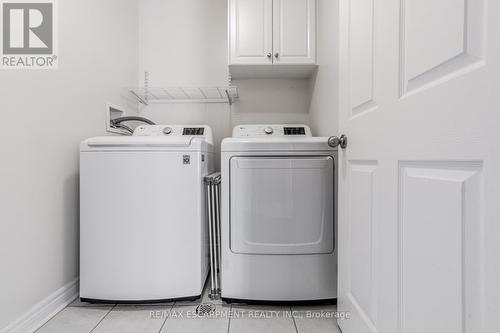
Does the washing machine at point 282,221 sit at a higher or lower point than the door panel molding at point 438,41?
lower

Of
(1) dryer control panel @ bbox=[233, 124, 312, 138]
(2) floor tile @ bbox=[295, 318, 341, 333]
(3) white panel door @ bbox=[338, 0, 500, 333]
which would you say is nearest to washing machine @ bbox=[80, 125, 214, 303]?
(2) floor tile @ bbox=[295, 318, 341, 333]

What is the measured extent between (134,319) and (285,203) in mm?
959

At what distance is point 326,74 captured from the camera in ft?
5.38

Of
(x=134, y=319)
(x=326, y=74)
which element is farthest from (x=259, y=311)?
(x=326, y=74)

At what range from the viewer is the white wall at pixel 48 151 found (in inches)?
41.8

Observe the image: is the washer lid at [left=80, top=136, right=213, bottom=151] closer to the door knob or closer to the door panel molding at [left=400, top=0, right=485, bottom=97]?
the door knob

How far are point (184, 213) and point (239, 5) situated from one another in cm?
153

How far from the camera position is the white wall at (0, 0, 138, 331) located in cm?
106

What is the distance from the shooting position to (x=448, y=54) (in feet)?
1.73

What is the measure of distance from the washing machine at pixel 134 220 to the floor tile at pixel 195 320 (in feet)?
0.30

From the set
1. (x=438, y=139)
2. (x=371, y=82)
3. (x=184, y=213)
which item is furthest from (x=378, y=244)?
(x=184, y=213)

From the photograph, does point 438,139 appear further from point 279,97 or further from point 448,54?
point 279,97

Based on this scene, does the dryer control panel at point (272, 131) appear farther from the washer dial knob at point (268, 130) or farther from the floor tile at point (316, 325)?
the floor tile at point (316, 325)

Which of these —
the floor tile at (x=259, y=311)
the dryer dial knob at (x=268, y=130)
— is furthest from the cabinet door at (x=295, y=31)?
the floor tile at (x=259, y=311)
